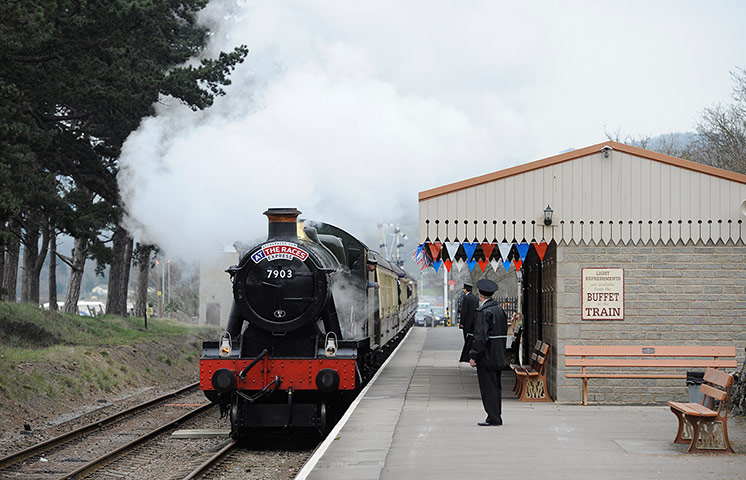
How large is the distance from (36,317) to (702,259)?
676 inches

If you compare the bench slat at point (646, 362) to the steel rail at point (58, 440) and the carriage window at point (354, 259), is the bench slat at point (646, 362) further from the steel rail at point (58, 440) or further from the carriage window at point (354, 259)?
the steel rail at point (58, 440)

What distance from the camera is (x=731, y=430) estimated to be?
1002cm

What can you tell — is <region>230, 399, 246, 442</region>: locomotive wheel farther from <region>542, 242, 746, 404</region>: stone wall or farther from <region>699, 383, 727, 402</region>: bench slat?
<region>699, 383, 727, 402</region>: bench slat

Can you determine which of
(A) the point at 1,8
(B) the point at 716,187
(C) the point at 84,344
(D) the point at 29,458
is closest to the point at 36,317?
(C) the point at 84,344

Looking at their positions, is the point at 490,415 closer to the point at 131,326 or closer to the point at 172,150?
the point at 172,150

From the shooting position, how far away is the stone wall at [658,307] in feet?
40.5

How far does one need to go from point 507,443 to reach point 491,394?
47.5 inches

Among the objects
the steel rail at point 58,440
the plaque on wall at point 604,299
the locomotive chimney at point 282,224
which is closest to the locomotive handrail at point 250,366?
the locomotive chimney at point 282,224

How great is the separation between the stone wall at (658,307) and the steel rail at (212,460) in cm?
476

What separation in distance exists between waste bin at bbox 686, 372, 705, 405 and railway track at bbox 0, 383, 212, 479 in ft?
24.2

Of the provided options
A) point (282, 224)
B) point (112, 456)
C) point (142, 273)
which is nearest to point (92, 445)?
point (112, 456)

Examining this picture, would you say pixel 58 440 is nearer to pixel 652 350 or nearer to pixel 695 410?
pixel 695 410

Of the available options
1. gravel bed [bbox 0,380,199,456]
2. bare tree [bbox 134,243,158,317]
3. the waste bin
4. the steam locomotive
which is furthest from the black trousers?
bare tree [bbox 134,243,158,317]

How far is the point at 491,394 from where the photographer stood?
10320mm
